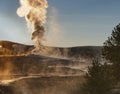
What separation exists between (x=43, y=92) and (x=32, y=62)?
101 feet

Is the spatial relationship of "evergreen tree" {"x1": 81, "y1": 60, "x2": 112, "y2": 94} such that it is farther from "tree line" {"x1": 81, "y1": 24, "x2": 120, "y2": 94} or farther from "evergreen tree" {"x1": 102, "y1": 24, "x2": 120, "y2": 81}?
"evergreen tree" {"x1": 102, "y1": 24, "x2": 120, "y2": 81}

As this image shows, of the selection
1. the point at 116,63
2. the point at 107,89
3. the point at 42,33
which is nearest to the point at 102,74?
the point at 107,89

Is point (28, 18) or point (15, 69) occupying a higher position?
point (28, 18)

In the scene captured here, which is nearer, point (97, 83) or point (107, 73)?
point (97, 83)

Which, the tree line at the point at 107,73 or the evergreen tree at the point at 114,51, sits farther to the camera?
the evergreen tree at the point at 114,51

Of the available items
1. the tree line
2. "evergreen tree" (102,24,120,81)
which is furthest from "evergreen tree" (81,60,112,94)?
"evergreen tree" (102,24,120,81)

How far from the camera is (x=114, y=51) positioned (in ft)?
245

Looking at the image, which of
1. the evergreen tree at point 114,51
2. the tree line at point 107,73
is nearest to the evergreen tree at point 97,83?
the tree line at point 107,73

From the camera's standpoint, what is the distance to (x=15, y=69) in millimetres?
99938

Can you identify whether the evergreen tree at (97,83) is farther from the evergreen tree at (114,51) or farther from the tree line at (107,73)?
the evergreen tree at (114,51)

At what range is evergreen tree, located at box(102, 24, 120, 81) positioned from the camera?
72.3 meters

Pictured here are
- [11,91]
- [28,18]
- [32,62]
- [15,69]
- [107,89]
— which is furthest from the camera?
[28,18]

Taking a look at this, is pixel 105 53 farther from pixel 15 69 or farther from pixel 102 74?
pixel 15 69

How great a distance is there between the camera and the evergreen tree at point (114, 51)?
7231 centimetres
